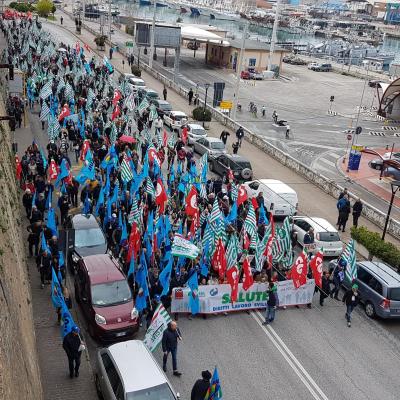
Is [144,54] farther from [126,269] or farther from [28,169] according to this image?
[126,269]

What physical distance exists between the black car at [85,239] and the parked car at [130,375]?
18.7 feet

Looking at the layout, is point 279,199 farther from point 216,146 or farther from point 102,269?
point 102,269

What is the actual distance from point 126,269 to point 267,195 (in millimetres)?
9493

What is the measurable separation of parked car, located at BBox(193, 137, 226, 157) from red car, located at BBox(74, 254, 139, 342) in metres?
17.5

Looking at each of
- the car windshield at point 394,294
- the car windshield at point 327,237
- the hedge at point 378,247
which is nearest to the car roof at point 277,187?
the hedge at point 378,247

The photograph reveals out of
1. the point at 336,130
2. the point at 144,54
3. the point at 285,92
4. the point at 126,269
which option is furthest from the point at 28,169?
the point at 144,54

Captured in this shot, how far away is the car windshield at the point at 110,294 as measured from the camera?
1520 centimetres

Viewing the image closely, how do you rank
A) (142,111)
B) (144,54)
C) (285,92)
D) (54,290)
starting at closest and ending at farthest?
(54,290) → (142,111) → (285,92) → (144,54)

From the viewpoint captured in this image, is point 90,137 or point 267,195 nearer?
point 267,195

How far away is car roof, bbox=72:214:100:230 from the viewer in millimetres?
19300

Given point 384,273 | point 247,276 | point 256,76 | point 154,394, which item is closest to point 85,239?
point 247,276

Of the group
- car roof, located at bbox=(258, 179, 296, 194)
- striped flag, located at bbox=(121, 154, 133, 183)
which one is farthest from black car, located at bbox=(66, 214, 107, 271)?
car roof, located at bbox=(258, 179, 296, 194)

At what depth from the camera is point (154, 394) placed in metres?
11.6

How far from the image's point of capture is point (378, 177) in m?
36.6
